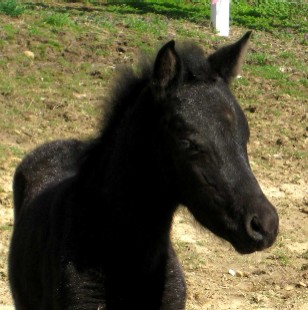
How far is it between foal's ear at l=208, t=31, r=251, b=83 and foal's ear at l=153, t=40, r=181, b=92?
0.85 ft

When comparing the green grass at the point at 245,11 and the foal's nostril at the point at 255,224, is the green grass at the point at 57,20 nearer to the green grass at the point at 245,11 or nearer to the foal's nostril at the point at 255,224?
the green grass at the point at 245,11

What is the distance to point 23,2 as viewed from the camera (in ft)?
53.1

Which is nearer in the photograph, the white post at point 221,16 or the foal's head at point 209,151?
the foal's head at point 209,151

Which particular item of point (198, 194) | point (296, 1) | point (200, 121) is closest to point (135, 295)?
point (198, 194)

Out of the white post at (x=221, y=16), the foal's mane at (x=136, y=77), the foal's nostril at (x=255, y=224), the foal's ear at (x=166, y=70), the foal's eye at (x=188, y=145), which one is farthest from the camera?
the white post at (x=221, y=16)

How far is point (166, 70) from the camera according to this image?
4445 mm

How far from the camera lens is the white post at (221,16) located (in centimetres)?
1518

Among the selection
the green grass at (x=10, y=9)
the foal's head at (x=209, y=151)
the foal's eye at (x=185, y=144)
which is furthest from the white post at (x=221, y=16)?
the foal's eye at (x=185, y=144)

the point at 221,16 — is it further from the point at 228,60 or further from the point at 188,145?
the point at 188,145

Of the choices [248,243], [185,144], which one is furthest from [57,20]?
[248,243]

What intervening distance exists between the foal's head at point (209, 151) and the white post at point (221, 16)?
1079 cm

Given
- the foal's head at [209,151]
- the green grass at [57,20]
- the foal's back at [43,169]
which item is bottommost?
the green grass at [57,20]

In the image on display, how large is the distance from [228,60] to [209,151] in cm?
66

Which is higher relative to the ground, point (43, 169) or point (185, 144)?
point (185, 144)
